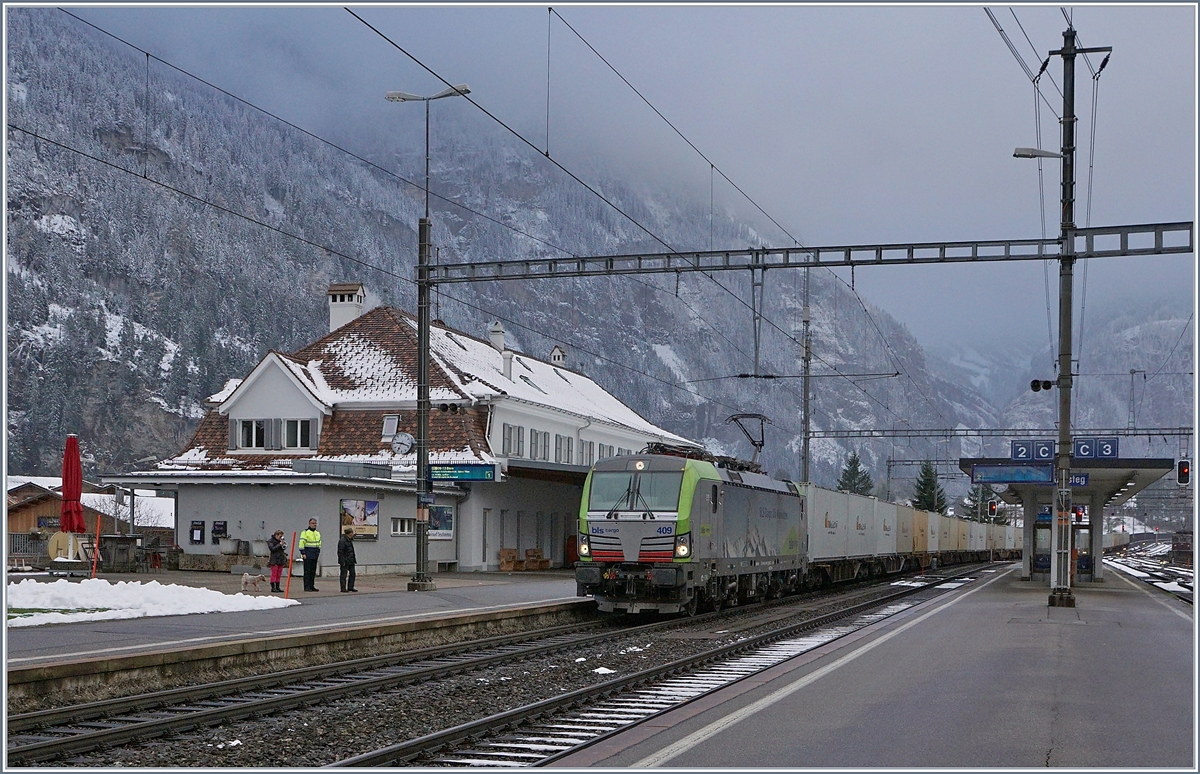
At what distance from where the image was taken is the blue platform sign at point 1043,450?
40500mm

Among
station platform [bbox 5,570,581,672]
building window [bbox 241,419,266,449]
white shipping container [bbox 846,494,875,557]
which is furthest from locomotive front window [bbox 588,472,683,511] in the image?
building window [bbox 241,419,266,449]

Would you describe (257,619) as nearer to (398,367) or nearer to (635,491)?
(635,491)

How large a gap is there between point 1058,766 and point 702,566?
15306mm

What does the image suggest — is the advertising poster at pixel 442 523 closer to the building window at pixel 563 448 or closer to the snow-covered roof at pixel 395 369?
the snow-covered roof at pixel 395 369

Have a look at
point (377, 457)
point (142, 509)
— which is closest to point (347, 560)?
point (377, 457)

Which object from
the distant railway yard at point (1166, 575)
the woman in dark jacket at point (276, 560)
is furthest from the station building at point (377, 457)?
the distant railway yard at point (1166, 575)

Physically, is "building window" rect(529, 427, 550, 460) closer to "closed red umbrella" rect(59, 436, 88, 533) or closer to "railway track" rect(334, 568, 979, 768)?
"closed red umbrella" rect(59, 436, 88, 533)

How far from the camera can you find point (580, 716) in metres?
12.7

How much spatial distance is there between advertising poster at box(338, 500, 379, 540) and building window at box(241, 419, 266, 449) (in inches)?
379

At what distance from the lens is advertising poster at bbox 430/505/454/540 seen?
1650 inches

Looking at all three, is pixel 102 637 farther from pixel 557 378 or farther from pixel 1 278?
pixel 557 378

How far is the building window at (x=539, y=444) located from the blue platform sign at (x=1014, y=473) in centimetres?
1635

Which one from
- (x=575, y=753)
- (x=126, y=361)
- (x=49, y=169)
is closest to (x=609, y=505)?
(x=575, y=753)

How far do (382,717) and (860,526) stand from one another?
33050 millimetres
